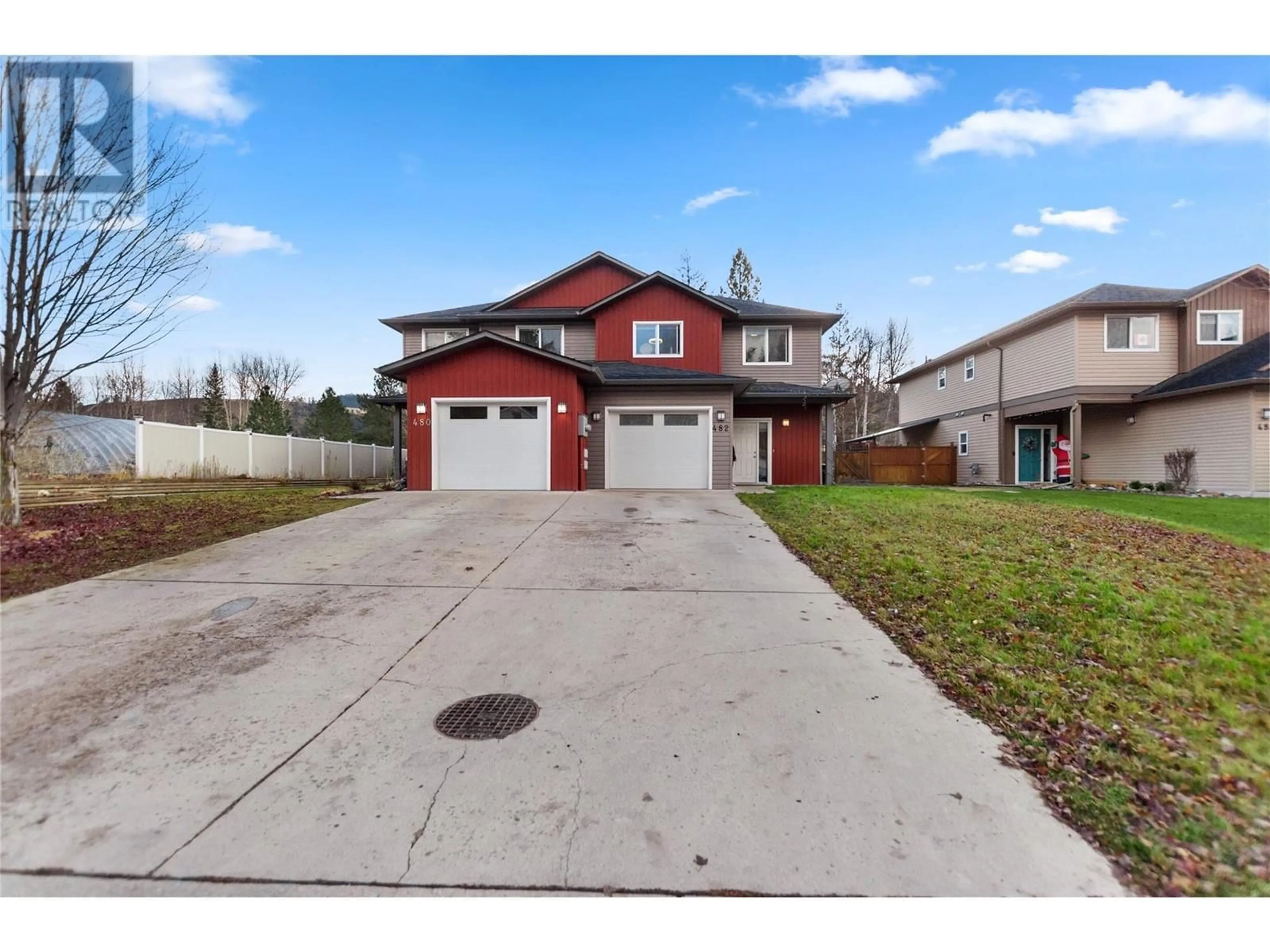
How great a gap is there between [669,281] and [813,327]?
4883 millimetres

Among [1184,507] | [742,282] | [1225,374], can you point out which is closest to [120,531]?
[1184,507]

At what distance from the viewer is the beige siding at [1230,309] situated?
1543 cm

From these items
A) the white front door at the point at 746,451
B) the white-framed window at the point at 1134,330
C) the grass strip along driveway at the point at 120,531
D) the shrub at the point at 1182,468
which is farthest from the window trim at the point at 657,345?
the shrub at the point at 1182,468

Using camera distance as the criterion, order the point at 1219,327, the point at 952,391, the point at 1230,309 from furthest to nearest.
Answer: the point at 952,391 → the point at 1219,327 → the point at 1230,309

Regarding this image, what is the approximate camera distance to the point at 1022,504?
1020 cm

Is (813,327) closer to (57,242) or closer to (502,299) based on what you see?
(502,299)

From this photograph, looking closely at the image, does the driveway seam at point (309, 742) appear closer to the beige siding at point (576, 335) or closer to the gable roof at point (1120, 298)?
the beige siding at point (576, 335)

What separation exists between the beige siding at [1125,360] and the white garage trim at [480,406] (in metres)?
15.9

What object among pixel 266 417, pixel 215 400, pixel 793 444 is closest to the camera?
pixel 793 444

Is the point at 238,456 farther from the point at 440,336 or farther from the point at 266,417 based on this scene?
the point at 266,417

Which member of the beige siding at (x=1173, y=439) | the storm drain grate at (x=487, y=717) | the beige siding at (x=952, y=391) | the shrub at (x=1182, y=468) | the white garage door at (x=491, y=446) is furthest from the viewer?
the beige siding at (x=952, y=391)

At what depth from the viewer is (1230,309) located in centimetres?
1548

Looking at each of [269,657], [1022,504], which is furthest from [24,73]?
[1022,504]

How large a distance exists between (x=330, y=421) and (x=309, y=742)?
1239 inches
